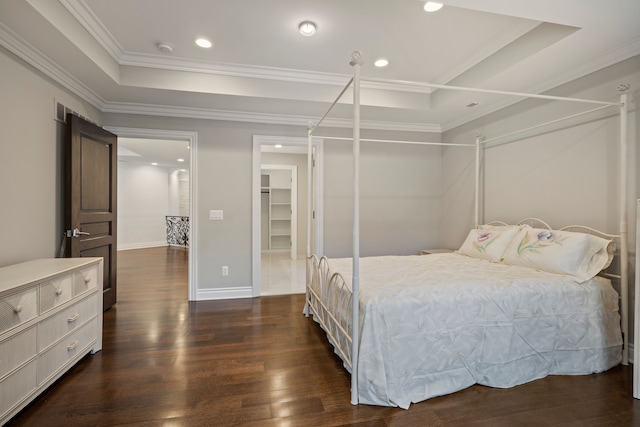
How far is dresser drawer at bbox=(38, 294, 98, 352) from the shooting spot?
1.86 meters

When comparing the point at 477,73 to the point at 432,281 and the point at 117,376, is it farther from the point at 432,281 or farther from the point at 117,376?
the point at 117,376

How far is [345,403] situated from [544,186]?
9.22 feet

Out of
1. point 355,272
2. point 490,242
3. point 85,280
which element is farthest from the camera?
point 490,242

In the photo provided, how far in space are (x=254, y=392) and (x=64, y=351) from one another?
137 centimetres

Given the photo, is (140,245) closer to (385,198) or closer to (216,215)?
(216,215)

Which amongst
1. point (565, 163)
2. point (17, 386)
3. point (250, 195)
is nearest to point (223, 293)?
point (250, 195)

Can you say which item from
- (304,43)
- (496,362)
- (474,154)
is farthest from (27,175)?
(474,154)

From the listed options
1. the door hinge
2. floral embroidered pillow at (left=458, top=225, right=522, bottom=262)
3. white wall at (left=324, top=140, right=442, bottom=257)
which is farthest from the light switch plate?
floral embroidered pillow at (left=458, top=225, right=522, bottom=262)

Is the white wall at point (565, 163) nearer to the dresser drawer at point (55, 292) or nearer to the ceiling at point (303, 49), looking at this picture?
the ceiling at point (303, 49)

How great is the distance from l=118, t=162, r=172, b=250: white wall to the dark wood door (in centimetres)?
544

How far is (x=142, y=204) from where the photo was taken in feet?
28.4

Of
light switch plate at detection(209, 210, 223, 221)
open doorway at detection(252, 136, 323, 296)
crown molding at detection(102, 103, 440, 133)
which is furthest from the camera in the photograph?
open doorway at detection(252, 136, 323, 296)

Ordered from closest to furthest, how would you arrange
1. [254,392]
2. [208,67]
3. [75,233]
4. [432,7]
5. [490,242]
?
[254,392], [432,7], [75,233], [490,242], [208,67]

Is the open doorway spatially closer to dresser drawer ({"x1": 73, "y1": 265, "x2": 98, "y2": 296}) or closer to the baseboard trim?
the baseboard trim
